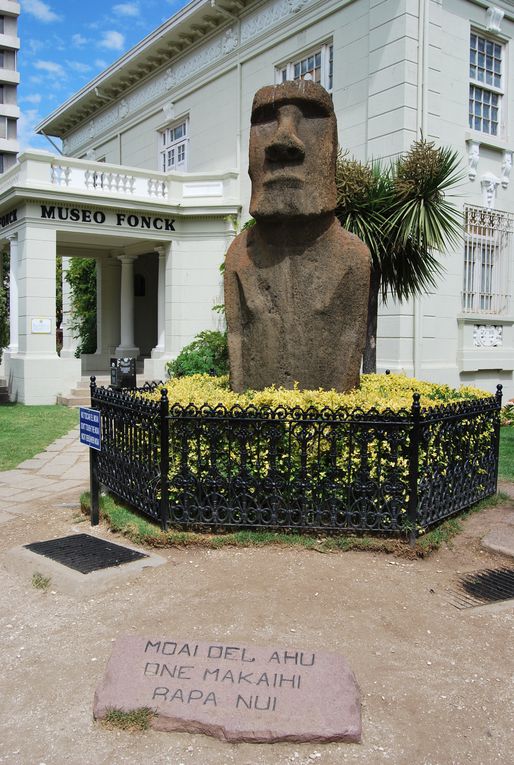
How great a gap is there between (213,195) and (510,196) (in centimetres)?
686

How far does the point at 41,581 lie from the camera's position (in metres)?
4.14

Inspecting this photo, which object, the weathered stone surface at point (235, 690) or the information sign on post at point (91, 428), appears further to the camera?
the information sign on post at point (91, 428)

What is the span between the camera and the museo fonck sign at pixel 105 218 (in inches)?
560

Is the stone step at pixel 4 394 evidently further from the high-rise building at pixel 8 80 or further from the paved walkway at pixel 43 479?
the high-rise building at pixel 8 80

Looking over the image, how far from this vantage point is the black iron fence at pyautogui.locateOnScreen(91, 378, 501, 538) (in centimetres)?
469

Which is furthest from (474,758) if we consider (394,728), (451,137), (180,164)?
(180,164)

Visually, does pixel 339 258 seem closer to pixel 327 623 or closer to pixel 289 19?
pixel 327 623

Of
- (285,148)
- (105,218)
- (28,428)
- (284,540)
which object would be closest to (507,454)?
(284,540)

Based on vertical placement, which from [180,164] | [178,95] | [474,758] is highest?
[178,95]

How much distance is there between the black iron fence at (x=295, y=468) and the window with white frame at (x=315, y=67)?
10346 millimetres

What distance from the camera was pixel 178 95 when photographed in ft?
59.9

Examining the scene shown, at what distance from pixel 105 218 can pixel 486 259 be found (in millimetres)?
8517

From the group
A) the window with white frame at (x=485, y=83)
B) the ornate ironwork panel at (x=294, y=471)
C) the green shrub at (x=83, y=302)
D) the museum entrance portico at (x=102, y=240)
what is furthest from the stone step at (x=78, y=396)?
the window with white frame at (x=485, y=83)

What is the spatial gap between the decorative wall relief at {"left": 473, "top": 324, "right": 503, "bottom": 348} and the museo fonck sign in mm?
7650
